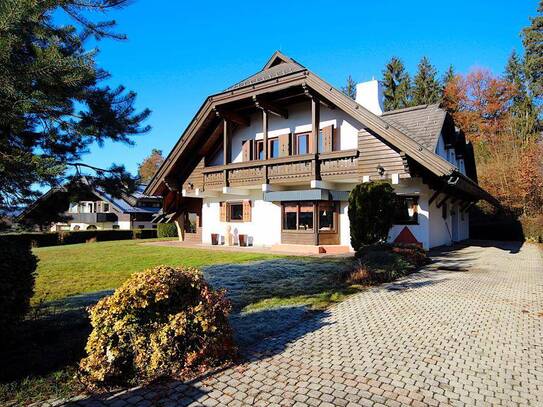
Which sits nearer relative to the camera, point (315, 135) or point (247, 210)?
point (315, 135)

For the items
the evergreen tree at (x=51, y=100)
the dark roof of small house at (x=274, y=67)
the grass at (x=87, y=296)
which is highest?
the dark roof of small house at (x=274, y=67)

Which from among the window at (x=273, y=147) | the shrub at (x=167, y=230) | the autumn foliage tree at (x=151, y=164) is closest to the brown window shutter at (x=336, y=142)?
the window at (x=273, y=147)

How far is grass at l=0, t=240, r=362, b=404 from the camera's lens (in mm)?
3973

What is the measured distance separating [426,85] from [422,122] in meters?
28.8

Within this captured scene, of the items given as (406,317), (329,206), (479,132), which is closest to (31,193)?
(406,317)

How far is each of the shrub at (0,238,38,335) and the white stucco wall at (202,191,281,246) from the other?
1422cm

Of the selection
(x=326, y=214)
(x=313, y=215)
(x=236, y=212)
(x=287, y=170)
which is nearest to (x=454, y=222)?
(x=326, y=214)

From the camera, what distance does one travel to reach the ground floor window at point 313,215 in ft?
55.6

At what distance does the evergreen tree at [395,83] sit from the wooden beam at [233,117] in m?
30.3

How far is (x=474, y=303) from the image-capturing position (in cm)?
704

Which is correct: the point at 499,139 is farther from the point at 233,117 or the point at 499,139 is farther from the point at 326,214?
the point at 233,117

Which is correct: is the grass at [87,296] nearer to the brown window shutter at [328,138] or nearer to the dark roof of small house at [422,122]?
the brown window shutter at [328,138]

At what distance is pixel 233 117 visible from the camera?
18797 mm

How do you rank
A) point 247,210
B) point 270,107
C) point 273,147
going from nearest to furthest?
point 270,107 < point 273,147 < point 247,210
